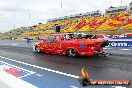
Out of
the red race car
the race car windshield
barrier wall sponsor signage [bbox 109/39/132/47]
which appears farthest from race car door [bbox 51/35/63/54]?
barrier wall sponsor signage [bbox 109/39/132/47]

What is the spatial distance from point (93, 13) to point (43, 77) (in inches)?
2649

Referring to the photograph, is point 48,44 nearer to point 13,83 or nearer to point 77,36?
point 77,36

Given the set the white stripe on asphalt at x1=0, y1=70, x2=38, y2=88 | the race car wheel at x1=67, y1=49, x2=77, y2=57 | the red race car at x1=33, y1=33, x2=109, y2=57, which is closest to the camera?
the white stripe on asphalt at x1=0, y1=70, x2=38, y2=88

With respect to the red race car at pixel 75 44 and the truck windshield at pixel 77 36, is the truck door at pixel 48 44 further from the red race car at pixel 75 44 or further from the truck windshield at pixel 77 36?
the truck windshield at pixel 77 36

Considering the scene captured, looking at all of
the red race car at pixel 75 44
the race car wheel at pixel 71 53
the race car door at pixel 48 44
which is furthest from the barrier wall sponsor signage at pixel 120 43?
the race car wheel at pixel 71 53

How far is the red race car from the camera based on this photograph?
13898 millimetres

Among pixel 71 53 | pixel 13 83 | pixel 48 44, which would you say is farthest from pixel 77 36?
pixel 13 83

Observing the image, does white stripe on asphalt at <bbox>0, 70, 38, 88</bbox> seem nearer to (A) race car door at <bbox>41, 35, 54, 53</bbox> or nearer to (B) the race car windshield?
Result: (B) the race car windshield

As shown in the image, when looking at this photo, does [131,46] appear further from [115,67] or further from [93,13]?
[93,13]

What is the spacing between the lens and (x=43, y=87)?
810 centimetres

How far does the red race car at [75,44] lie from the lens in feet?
45.6

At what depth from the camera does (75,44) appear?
1441 cm

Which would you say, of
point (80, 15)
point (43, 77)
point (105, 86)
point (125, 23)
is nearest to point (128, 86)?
point (105, 86)

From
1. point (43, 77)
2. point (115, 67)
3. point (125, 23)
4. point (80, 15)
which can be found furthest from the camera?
point (80, 15)
